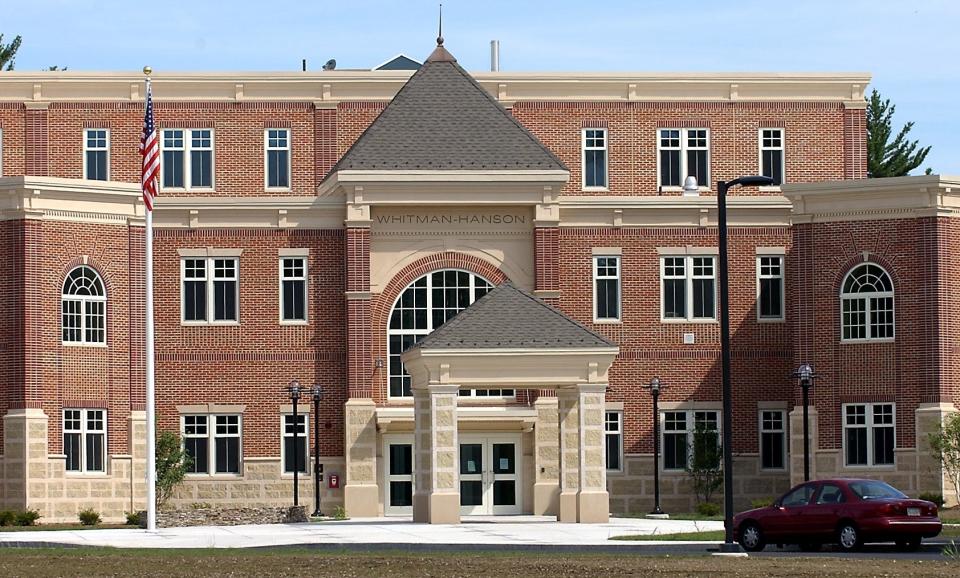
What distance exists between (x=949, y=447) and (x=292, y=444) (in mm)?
17562

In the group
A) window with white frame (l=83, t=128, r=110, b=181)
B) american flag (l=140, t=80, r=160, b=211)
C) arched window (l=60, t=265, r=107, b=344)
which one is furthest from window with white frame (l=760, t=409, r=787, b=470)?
window with white frame (l=83, t=128, r=110, b=181)

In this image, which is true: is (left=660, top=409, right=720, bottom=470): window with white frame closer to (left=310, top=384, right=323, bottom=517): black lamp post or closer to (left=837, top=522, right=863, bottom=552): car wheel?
(left=310, top=384, right=323, bottom=517): black lamp post

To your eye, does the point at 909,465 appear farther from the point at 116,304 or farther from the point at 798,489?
the point at 116,304

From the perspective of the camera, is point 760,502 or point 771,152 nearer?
point 760,502

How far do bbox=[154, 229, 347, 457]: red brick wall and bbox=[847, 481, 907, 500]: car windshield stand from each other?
21222 millimetres

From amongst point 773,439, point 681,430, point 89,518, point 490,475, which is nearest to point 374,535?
point 89,518

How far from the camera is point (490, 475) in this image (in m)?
55.9

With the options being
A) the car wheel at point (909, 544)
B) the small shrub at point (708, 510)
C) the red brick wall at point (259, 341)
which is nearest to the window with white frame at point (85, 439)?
the red brick wall at point (259, 341)

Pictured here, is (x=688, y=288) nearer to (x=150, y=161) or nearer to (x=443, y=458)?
(x=443, y=458)

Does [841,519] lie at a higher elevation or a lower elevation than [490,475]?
higher

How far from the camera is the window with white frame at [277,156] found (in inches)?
2472

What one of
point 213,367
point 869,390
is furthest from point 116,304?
point 869,390

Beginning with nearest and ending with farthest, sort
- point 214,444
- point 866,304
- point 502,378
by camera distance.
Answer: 1. point 502,378
2. point 866,304
3. point 214,444

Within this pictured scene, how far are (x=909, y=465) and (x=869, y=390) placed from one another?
7.62 feet
